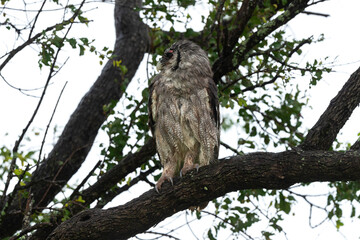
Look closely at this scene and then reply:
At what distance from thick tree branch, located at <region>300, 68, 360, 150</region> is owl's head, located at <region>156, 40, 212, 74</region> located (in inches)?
52.2

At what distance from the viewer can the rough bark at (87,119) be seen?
484 centimetres

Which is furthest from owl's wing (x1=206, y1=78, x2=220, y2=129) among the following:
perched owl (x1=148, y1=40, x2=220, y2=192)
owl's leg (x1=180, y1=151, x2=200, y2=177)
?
owl's leg (x1=180, y1=151, x2=200, y2=177)

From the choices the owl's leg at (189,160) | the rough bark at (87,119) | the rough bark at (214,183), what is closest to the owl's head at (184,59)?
the rough bark at (87,119)

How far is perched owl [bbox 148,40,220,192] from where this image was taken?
4.08 metres

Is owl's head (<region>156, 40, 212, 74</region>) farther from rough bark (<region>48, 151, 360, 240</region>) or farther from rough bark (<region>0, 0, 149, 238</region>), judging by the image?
rough bark (<region>48, 151, 360, 240</region>)

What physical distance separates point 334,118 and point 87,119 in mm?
2829

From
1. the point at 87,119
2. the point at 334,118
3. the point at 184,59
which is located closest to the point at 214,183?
the point at 334,118

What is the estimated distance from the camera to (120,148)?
4652mm

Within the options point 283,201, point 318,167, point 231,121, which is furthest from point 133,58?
point 318,167

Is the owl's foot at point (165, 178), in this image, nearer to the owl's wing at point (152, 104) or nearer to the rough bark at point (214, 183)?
the rough bark at point (214, 183)

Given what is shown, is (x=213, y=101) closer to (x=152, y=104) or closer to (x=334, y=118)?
(x=152, y=104)

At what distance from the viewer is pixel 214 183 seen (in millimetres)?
3242

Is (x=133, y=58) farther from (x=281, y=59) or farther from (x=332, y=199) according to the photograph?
(x=332, y=199)

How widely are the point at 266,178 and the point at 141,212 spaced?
0.84 m
